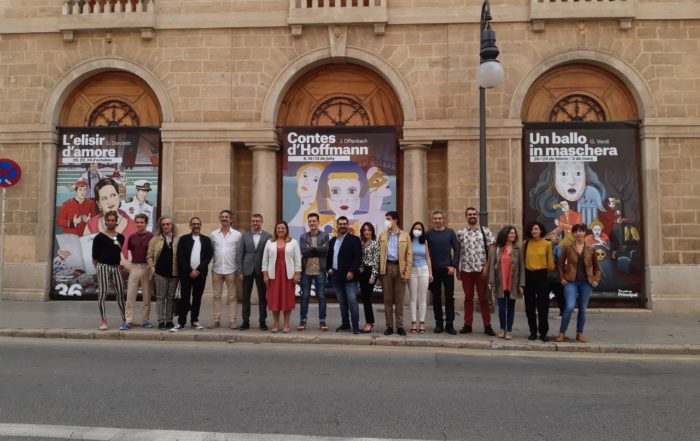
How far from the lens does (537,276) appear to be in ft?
28.0

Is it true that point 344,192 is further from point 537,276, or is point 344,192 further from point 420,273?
point 537,276

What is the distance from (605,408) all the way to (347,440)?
2652 mm

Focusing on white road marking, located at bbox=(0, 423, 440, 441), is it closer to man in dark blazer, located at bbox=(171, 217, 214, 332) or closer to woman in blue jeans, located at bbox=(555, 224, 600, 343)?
man in dark blazer, located at bbox=(171, 217, 214, 332)

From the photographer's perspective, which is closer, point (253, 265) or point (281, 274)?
point (281, 274)

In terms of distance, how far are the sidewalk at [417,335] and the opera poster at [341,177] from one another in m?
2.75

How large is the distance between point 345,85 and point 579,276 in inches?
294

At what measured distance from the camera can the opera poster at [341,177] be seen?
12742mm

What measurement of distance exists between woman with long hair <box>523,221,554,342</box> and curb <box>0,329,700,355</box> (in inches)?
15.9

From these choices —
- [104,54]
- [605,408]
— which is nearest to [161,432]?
[605,408]

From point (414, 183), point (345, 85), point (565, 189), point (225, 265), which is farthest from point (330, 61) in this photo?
point (565, 189)

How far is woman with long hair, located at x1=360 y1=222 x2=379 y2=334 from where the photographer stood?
9.02 metres

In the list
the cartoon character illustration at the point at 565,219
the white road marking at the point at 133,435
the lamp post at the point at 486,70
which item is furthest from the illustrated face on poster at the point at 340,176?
the white road marking at the point at 133,435

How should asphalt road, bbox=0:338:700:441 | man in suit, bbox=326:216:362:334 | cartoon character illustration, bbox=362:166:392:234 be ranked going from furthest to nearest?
1. cartoon character illustration, bbox=362:166:392:234
2. man in suit, bbox=326:216:362:334
3. asphalt road, bbox=0:338:700:441

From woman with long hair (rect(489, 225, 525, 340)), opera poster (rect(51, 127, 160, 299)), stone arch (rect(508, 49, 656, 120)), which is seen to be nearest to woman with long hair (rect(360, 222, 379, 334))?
woman with long hair (rect(489, 225, 525, 340))
